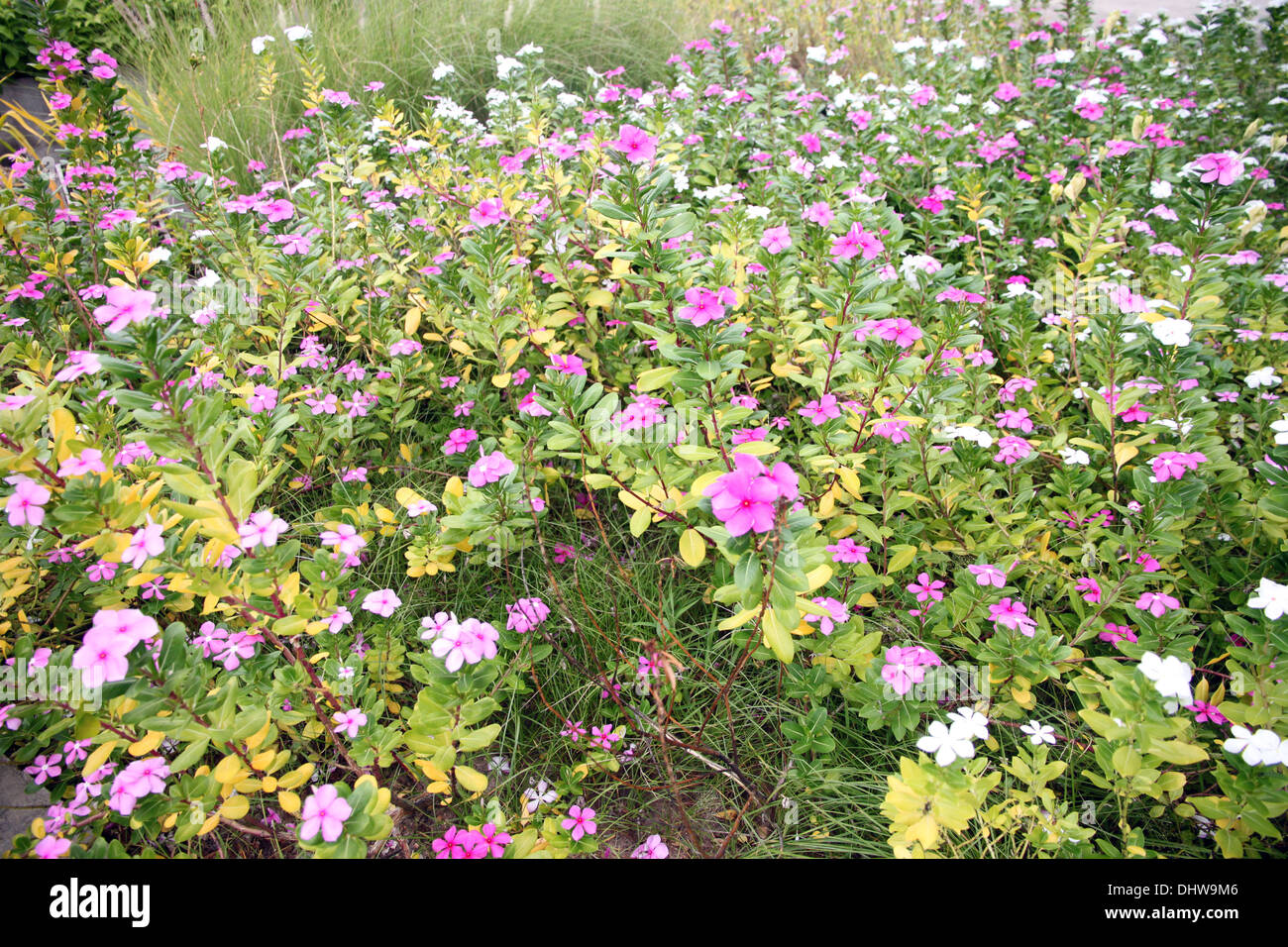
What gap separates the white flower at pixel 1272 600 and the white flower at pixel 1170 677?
0.36 meters

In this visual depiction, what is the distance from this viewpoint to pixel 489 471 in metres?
1.73

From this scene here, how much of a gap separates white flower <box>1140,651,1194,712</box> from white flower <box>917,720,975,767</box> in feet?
1.08

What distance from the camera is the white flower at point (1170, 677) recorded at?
45.6 inches

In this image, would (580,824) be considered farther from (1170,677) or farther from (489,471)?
(1170,677)

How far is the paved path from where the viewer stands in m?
1.59

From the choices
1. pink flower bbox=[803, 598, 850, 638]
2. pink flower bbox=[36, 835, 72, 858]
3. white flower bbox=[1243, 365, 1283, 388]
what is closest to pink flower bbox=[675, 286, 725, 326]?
pink flower bbox=[803, 598, 850, 638]

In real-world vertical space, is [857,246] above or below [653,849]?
above

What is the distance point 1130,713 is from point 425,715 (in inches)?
53.5

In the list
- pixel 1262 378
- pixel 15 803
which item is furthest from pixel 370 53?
pixel 1262 378

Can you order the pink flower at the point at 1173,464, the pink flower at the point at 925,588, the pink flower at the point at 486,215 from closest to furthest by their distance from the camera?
the pink flower at the point at 1173,464 < the pink flower at the point at 925,588 < the pink flower at the point at 486,215

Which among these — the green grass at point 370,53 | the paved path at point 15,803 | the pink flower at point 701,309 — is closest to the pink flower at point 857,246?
the pink flower at point 701,309

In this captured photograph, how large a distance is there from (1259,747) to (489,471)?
1720mm

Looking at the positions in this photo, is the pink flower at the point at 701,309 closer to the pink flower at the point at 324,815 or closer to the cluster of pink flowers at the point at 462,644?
the cluster of pink flowers at the point at 462,644
